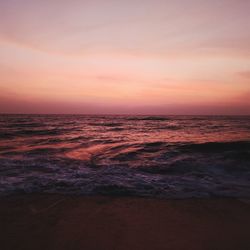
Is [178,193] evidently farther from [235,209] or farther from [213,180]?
[213,180]

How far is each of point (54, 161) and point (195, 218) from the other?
18.9ft

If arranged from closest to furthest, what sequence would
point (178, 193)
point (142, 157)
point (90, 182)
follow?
point (178, 193), point (90, 182), point (142, 157)

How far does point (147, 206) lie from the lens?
3959mm

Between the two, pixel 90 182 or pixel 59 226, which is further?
pixel 90 182

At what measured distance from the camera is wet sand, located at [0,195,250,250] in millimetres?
2775

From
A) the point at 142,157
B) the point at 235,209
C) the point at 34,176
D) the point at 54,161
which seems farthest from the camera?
the point at 142,157

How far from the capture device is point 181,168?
741 centimetres

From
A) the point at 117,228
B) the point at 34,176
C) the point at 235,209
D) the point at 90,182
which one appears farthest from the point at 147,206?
the point at 34,176

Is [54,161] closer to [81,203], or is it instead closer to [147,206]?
[81,203]


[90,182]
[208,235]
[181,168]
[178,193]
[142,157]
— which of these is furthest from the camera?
[142,157]

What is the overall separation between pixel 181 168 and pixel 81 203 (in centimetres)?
423

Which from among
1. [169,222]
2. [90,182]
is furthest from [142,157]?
[169,222]

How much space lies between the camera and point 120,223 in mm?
3277

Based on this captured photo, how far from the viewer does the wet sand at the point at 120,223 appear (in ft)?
9.11
